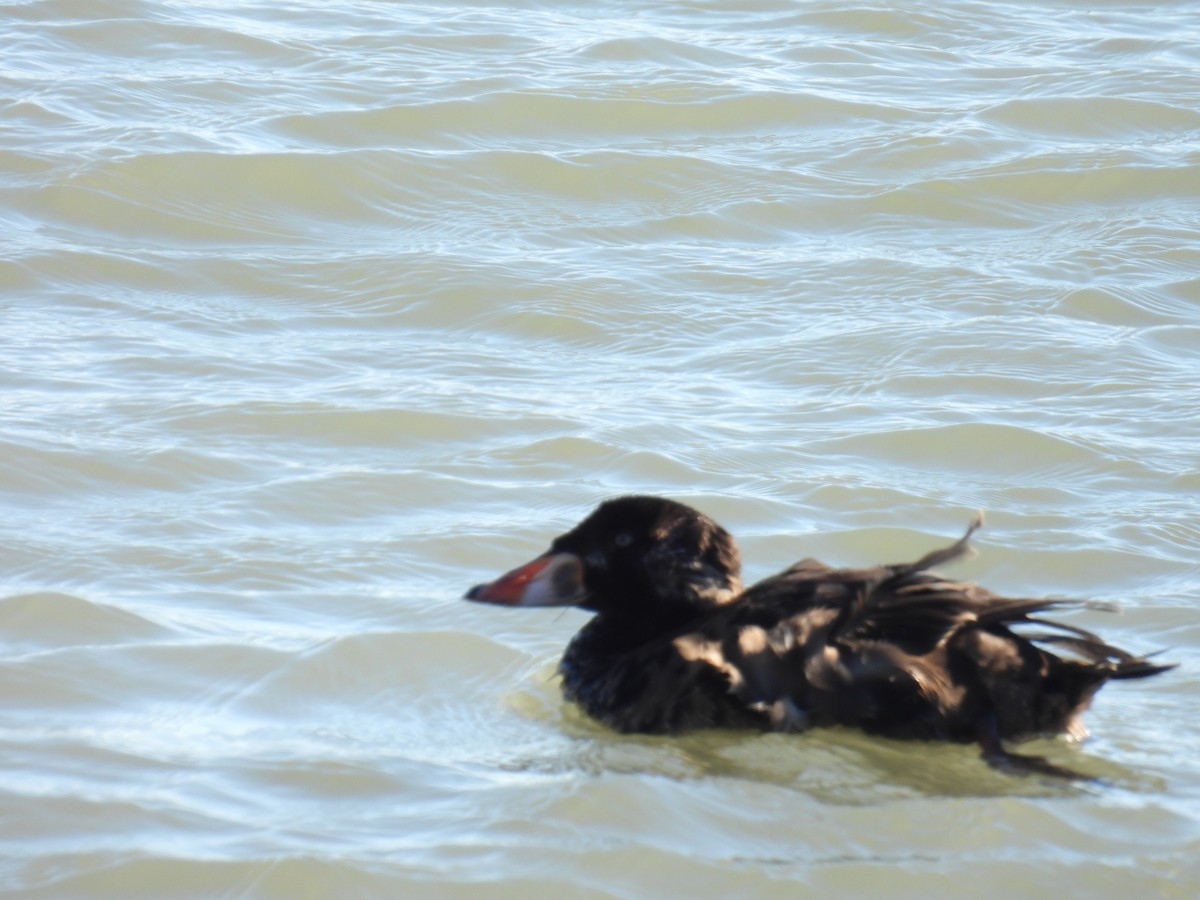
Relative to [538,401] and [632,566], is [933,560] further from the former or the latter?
[538,401]

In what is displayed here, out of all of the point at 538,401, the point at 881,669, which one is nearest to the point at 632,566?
the point at 881,669

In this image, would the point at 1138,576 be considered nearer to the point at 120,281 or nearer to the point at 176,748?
the point at 176,748

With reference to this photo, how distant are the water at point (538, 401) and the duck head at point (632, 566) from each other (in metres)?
0.21

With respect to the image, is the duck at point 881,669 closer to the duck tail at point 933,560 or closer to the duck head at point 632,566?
the duck tail at point 933,560

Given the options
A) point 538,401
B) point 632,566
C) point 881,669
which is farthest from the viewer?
point 538,401

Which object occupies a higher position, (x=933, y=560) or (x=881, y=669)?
(x=933, y=560)

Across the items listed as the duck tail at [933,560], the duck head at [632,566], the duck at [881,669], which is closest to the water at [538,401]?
the duck at [881,669]

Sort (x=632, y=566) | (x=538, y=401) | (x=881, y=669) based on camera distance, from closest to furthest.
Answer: (x=881, y=669) < (x=632, y=566) < (x=538, y=401)

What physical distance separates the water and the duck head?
21 cm

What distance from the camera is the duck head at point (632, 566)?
4.70 metres

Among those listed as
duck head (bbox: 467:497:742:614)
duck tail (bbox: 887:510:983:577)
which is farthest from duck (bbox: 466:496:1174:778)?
duck head (bbox: 467:497:742:614)

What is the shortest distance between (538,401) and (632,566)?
6.21 feet

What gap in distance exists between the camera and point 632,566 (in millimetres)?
4750

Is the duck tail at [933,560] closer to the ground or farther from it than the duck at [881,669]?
farther from it
